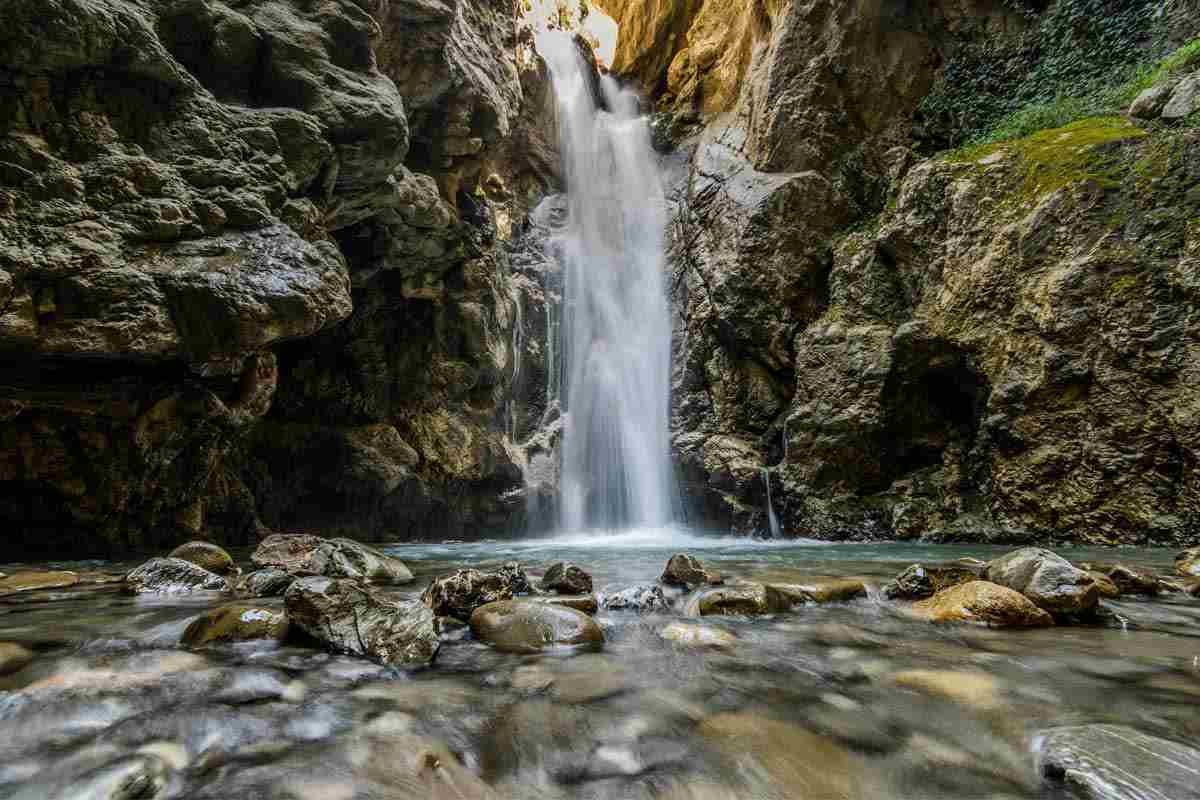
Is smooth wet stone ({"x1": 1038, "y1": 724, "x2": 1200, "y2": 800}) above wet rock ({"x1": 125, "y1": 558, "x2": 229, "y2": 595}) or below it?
below

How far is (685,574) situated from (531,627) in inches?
77.1

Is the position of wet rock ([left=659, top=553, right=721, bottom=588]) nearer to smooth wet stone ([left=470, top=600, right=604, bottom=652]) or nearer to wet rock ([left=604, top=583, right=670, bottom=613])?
wet rock ([left=604, top=583, right=670, bottom=613])

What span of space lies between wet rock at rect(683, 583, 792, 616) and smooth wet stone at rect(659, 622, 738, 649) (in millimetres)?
516

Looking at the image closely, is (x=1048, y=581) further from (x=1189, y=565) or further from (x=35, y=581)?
(x=35, y=581)

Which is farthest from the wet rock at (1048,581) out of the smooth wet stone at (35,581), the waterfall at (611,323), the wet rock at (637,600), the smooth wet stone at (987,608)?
the waterfall at (611,323)

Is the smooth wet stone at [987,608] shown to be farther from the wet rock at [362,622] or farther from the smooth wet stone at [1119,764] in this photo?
the wet rock at [362,622]

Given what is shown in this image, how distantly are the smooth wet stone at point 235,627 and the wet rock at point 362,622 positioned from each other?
9 cm

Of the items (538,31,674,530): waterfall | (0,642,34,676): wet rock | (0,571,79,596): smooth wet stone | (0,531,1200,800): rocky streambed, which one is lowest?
(0,531,1200,800): rocky streambed

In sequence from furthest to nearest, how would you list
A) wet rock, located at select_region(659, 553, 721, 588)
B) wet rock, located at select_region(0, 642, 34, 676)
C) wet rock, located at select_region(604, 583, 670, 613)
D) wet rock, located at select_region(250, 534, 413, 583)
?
wet rock, located at select_region(250, 534, 413, 583)
wet rock, located at select_region(659, 553, 721, 588)
wet rock, located at select_region(604, 583, 670, 613)
wet rock, located at select_region(0, 642, 34, 676)

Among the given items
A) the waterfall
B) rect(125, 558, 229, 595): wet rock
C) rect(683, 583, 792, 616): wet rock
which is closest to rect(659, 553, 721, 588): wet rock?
rect(683, 583, 792, 616): wet rock

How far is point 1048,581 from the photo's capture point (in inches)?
133

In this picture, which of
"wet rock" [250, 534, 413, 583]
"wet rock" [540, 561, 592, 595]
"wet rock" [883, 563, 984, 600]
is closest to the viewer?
"wet rock" [883, 563, 984, 600]

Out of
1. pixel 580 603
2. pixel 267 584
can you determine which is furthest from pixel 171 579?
pixel 580 603

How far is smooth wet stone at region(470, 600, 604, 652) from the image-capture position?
2.89 metres
